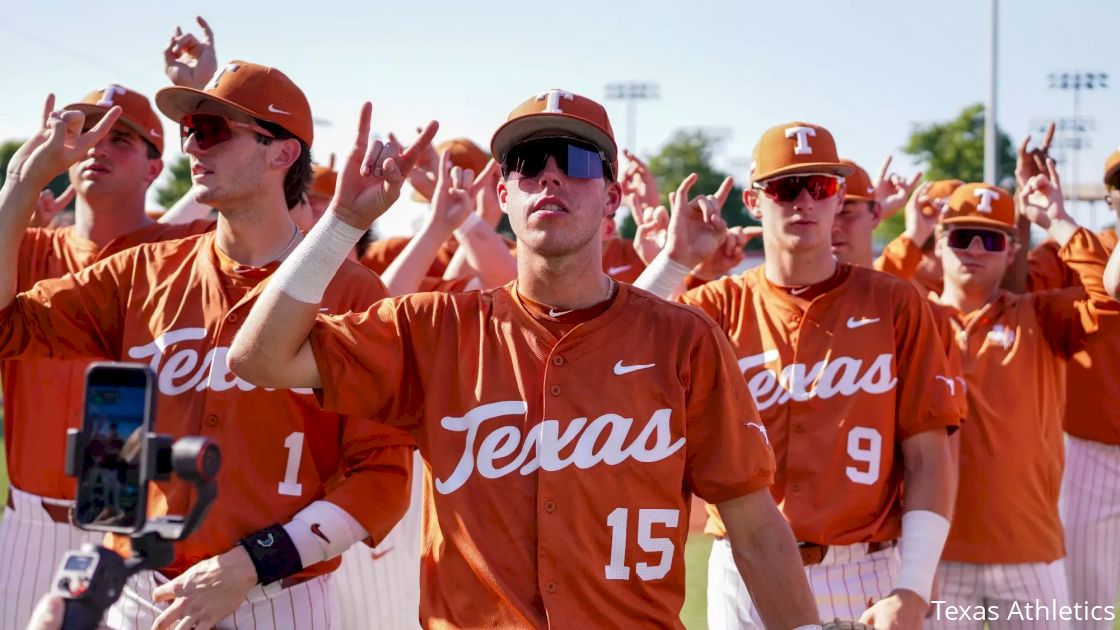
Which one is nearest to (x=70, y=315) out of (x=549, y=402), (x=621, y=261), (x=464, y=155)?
(x=549, y=402)

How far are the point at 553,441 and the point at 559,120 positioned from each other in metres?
0.84

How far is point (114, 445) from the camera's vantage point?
6.63 feet

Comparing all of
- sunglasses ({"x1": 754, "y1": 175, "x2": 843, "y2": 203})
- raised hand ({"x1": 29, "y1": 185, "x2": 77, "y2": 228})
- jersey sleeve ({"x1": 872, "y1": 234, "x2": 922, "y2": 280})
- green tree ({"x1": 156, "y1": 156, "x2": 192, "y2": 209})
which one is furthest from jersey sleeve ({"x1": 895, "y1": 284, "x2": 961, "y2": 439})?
green tree ({"x1": 156, "y1": 156, "x2": 192, "y2": 209})

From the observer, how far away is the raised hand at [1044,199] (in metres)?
5.79

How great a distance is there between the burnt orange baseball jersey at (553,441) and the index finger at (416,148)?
0.38 meters

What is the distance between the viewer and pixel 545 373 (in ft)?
9.85

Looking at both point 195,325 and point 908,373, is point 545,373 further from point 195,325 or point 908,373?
point 908,373

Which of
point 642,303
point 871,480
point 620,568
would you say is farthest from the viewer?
point 871,480

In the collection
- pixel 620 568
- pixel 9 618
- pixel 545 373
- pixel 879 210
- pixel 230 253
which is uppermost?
pixel 879 210

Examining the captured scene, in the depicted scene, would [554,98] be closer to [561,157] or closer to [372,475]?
[561,157]

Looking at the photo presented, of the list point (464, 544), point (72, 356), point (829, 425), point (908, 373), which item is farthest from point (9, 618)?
point (908, 373)

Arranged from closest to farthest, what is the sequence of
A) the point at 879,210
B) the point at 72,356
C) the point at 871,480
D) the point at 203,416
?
the point at 203,416
the point at 72,356
the point at 871,480
the point at 879,210

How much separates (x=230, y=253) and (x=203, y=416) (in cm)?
56

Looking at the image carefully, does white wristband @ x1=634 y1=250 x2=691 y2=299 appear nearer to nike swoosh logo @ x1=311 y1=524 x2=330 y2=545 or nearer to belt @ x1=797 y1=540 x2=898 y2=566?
belt @ x1=797 y1=540 x2=898 y2=566
